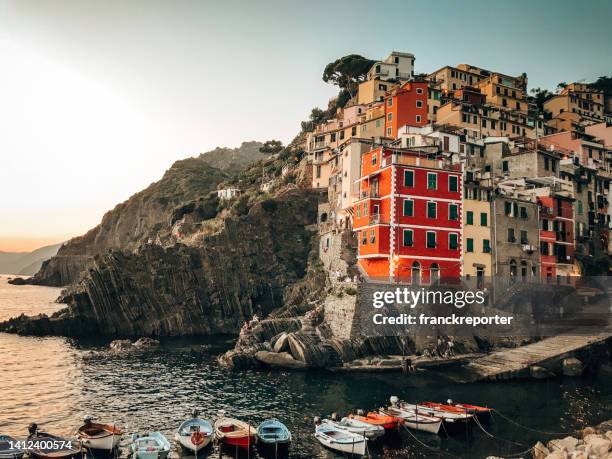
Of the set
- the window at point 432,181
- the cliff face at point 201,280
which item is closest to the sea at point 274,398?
the cliff face at point 201,280

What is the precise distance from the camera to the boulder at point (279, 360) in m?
47.2

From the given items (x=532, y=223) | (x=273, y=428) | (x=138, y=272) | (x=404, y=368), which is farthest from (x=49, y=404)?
(x=532, y=223)

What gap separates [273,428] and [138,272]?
51.3 m

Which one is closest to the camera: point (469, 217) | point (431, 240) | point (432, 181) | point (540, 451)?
point (540, 451)

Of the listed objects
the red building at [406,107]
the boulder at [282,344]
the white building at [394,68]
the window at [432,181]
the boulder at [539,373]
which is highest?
the white building at [394,68]

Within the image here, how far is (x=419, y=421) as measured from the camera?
31.4m

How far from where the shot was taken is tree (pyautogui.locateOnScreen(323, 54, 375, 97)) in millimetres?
111688

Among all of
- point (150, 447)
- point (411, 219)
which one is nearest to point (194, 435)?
point (150, 447)

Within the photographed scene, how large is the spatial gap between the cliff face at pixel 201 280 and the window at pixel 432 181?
30.6 meters

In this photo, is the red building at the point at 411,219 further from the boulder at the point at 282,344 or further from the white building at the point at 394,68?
the white building at the point at 394,68

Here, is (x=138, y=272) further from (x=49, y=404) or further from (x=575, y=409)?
(x=575, y=409)

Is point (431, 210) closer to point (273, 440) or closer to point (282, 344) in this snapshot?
point (282, 344)

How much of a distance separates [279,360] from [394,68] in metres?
74.8

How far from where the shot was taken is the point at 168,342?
65.8m
